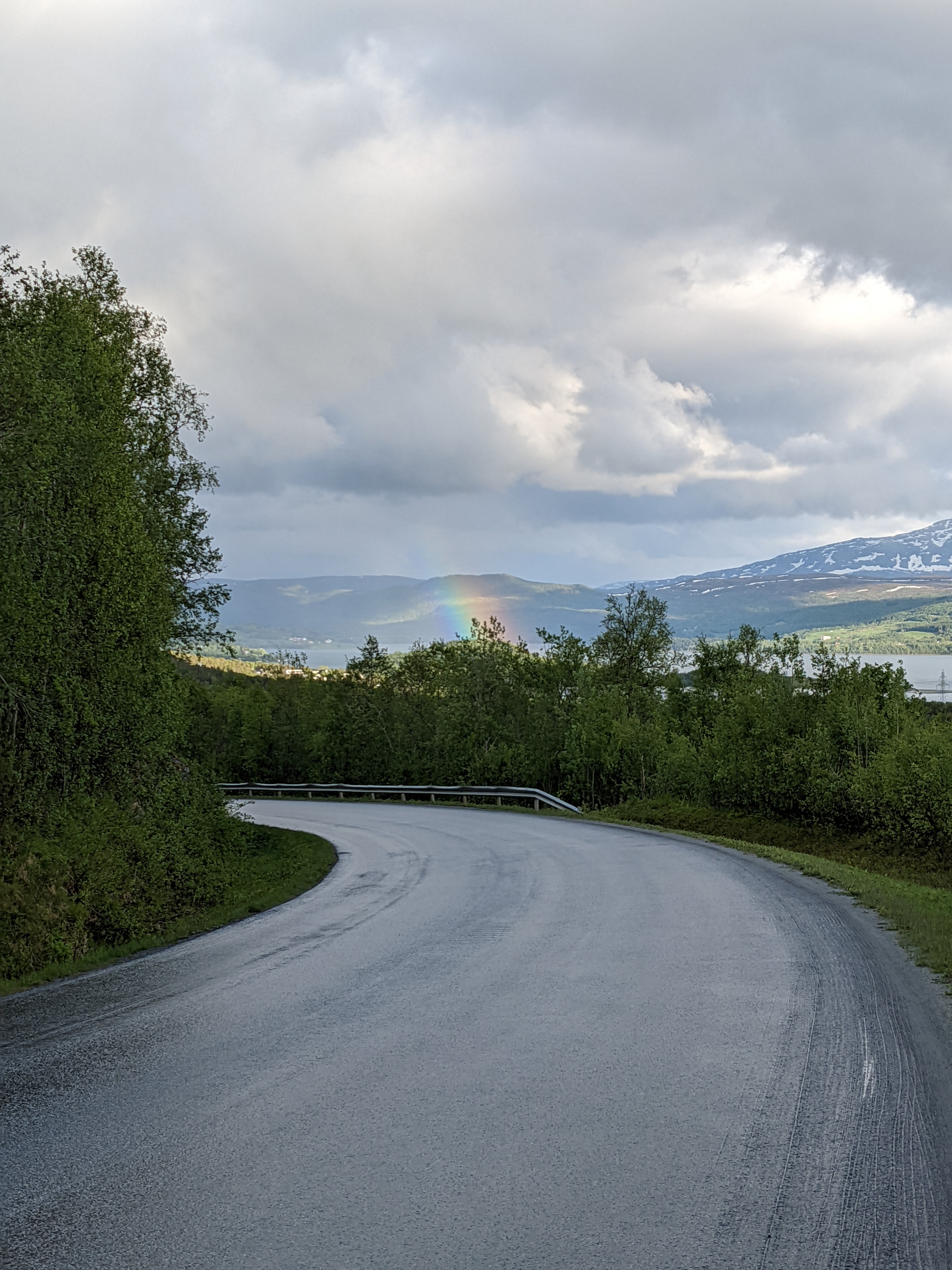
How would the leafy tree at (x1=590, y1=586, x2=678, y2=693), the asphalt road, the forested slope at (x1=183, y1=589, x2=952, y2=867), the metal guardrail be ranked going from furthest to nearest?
the leafy tree at (x1=590, y1=586, x2=678, y2=693) → the metal guardrail → the forested slope at (x1=183, y1=589, x2=952, y2=867) → the asphalt road

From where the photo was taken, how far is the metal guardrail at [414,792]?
1534 inches

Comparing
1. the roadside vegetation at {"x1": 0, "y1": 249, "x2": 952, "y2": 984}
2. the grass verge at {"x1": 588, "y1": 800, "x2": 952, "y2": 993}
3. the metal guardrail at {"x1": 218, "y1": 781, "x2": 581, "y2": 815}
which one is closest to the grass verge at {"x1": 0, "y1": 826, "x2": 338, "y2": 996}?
the roadside vegetation at {"x1": 0, "y1": 249, "x2": 952, "y2": 984}

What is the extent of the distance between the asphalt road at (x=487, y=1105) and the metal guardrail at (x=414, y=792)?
21635 mm

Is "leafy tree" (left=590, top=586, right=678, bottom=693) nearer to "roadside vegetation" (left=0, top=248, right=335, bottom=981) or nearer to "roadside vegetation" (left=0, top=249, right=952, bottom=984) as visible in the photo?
"roadside vegetation" (left=0, top=249, right=952, bottom=984)

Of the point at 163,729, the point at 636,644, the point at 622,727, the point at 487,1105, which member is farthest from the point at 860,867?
the point at 636,644

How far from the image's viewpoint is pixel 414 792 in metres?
47.4

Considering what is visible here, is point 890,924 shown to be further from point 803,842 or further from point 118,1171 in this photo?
point 803,842

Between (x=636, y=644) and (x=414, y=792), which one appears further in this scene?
(x=636, y=644)

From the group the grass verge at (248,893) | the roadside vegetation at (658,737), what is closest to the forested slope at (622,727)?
the roadside vegetation at (658,737)

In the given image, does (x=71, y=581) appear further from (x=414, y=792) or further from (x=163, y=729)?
(x=414, y=792)

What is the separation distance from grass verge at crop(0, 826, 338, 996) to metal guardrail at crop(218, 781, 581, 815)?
5331 millimetres

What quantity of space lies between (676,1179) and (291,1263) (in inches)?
72.0

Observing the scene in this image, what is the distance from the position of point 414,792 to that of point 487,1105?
42.2 metres

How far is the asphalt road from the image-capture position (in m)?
4.06
